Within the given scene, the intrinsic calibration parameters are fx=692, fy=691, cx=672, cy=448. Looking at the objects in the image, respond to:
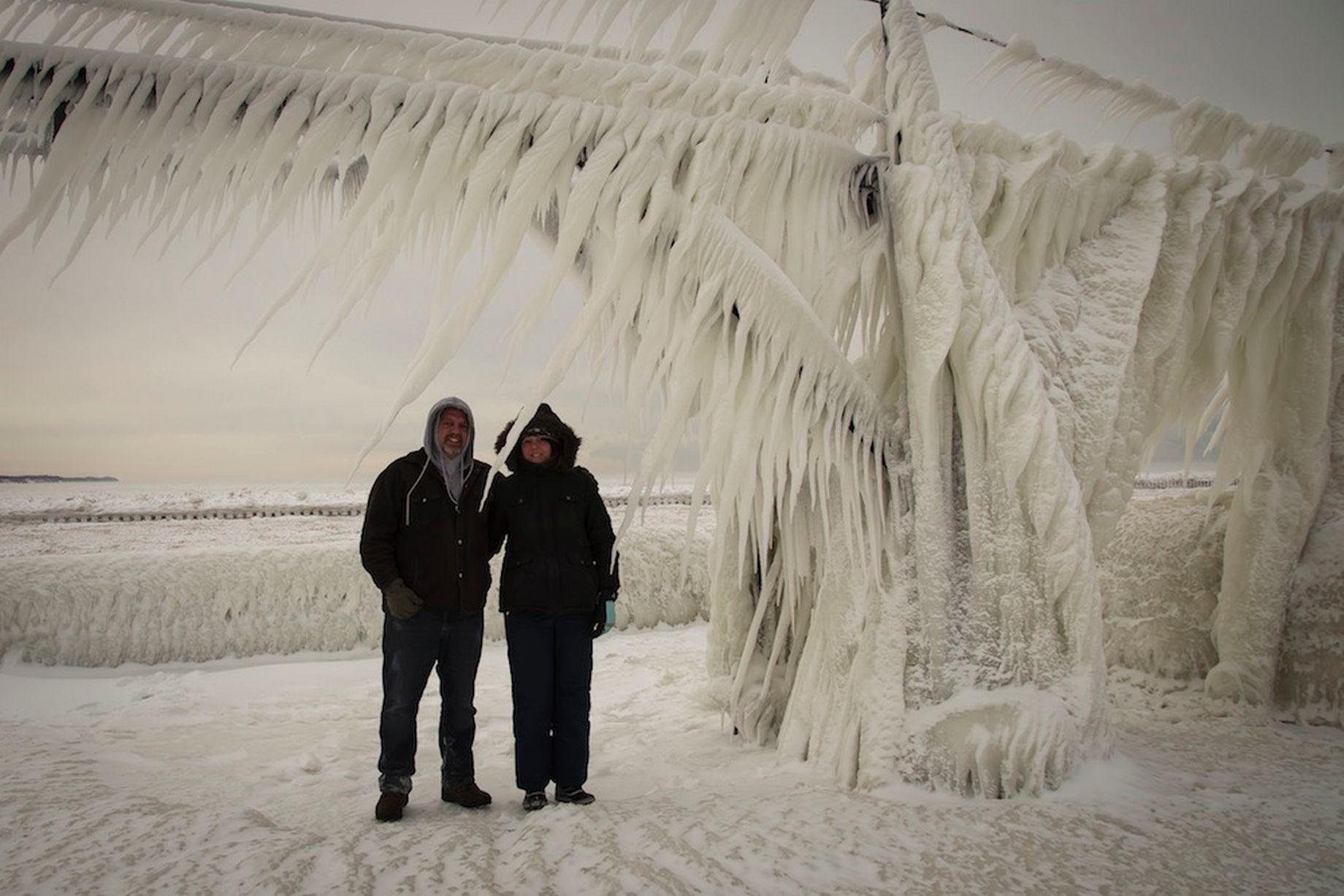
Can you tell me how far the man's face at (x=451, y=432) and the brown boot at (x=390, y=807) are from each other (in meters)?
1.12

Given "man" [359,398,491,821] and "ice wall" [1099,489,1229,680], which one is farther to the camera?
"ice wall" [1099,489,1229,680]

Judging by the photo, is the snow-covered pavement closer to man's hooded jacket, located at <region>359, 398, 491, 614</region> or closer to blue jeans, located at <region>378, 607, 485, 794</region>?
blue jeans, located at <region>378, 607, 485, 794</region>

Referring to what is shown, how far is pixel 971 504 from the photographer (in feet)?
8.60

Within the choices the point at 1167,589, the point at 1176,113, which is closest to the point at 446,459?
the point at 1176,113

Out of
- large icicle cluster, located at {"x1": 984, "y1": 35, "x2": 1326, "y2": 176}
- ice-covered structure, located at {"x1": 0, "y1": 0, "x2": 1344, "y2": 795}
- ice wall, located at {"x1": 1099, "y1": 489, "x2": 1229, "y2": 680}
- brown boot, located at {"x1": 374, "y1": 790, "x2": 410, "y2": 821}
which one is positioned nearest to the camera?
ice-covered structure, located at {"x1": 0, "y1": 0, "x2": 1344, "y2": 795}

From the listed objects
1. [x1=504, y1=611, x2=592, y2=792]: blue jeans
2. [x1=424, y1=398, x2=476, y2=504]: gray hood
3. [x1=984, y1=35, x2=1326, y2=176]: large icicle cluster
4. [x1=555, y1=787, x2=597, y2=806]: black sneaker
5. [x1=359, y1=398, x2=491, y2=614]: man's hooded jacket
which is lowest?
[x1=555, y1=787, x2=597, y2=806]: black sneaker

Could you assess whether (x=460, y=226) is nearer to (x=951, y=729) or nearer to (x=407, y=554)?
(x=407, y=554)

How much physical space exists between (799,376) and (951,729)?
1.33 m

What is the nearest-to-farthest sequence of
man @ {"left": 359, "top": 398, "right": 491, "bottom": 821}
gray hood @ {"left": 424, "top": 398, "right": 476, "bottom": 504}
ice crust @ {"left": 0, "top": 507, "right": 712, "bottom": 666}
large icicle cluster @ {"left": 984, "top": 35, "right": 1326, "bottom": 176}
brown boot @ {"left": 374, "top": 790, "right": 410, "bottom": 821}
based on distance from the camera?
brown boot @ {"left": 374, "top": 790, "right": 410, "bottom": 821} < man @ {"left": 359, "top": 398, "right": 491, "bottom": 821} < gray hood @ {"left": 424, "top": 398, "right": 476, "bottom": 504} < large icicle cluster @ {"left": 984, "top": 35, "right": 1326, "bottom": 176} < ice crust @ {"left": 0, "top": 507, "right": 712, "bottom": 666}

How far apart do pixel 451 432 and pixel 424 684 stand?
901 millimetres

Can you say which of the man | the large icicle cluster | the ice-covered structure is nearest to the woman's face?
the man

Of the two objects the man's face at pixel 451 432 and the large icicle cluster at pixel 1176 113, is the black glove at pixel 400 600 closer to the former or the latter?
the man's face at pixel 451 432

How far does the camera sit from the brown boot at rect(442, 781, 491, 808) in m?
2.37

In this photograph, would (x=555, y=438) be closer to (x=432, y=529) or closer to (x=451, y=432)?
(x=451, y=432)
